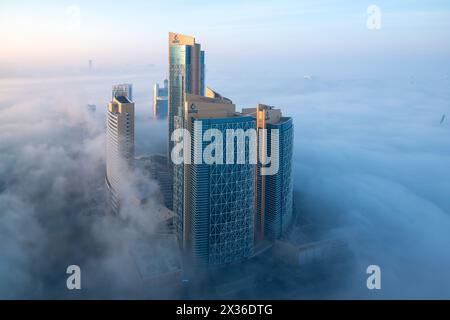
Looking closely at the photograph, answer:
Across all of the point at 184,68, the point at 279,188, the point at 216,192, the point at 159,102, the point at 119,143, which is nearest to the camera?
the point at 216,192

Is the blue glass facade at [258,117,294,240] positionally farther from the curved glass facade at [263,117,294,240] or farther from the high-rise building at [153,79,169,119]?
the high-rise building at [153,79,169,119]

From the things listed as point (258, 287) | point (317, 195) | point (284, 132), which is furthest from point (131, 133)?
point (317, 195)

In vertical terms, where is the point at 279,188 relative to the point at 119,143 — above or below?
below

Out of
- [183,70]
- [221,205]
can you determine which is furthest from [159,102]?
[221,205]

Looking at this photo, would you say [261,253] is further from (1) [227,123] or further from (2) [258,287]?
(1) [227,123]

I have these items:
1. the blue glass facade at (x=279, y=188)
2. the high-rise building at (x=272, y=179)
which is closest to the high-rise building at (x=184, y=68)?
the high-rise building at (x=272, y=179)

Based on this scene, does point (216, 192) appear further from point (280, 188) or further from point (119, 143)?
point (119, 143)
